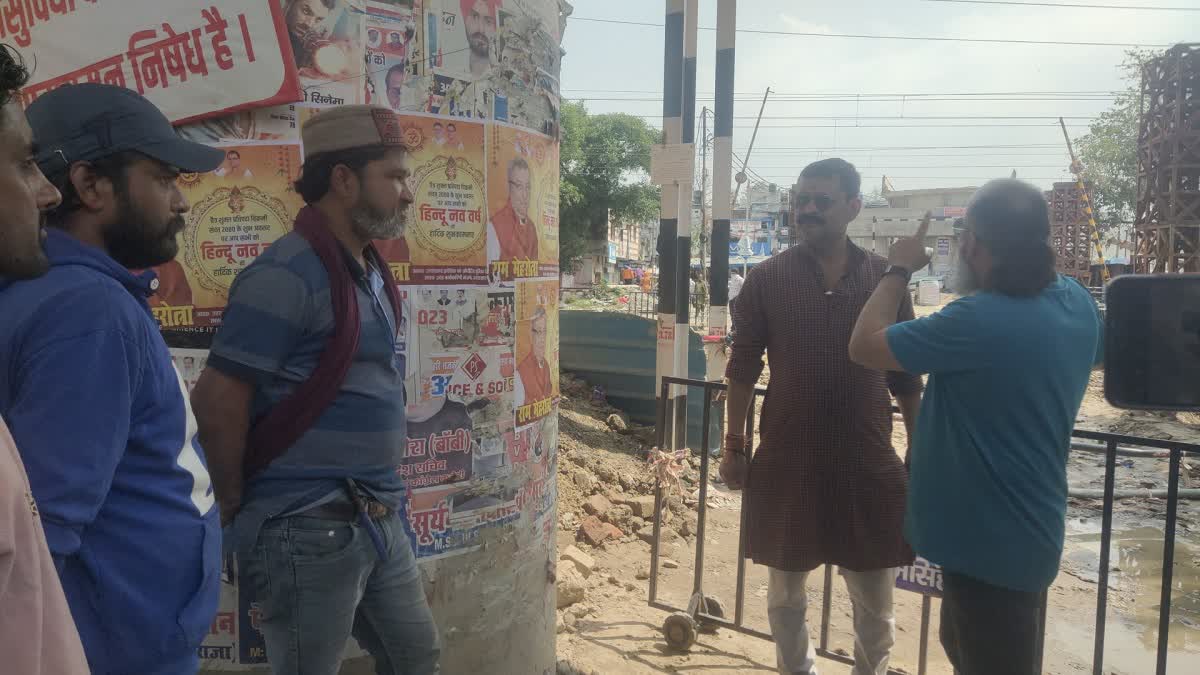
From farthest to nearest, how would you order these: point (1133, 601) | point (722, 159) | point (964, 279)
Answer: point (722, 159) < point (1133, 601) < point (964, 279)

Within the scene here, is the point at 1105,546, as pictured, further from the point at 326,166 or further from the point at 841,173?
the point at 326,166

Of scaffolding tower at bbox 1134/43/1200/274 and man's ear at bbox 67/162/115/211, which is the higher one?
scaffolding tower at bbox 1134/43/1200/274

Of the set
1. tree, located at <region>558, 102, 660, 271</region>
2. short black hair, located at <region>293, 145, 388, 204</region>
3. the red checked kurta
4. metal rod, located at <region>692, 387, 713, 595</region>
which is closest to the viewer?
short black hair, located at <region>293, 145, 388, 204</region>

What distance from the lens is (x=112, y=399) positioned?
1.33m

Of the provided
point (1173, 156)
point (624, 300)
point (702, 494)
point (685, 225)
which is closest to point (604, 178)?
point (624, 300)

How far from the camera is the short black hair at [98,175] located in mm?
1521

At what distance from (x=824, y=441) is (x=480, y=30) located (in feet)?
6.20

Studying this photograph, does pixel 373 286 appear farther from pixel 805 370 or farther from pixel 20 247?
pixel 805 370

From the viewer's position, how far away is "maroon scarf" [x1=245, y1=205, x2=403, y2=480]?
187 centimetres

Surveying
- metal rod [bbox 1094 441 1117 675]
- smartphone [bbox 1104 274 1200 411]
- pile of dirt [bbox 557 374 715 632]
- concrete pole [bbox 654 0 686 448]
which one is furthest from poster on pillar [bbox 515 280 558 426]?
concrete pole [bbox 654 0 686 448]

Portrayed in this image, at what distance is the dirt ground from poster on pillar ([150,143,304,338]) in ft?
7.35

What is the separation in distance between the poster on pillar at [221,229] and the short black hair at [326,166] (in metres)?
0.43

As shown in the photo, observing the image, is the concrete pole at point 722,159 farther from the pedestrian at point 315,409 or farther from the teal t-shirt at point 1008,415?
the pedestrian at point 315,409

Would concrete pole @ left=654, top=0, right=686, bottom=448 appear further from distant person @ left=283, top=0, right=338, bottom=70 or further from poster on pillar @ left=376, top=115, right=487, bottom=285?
distant person @ left=283, top=0, right=338, bottom=70
